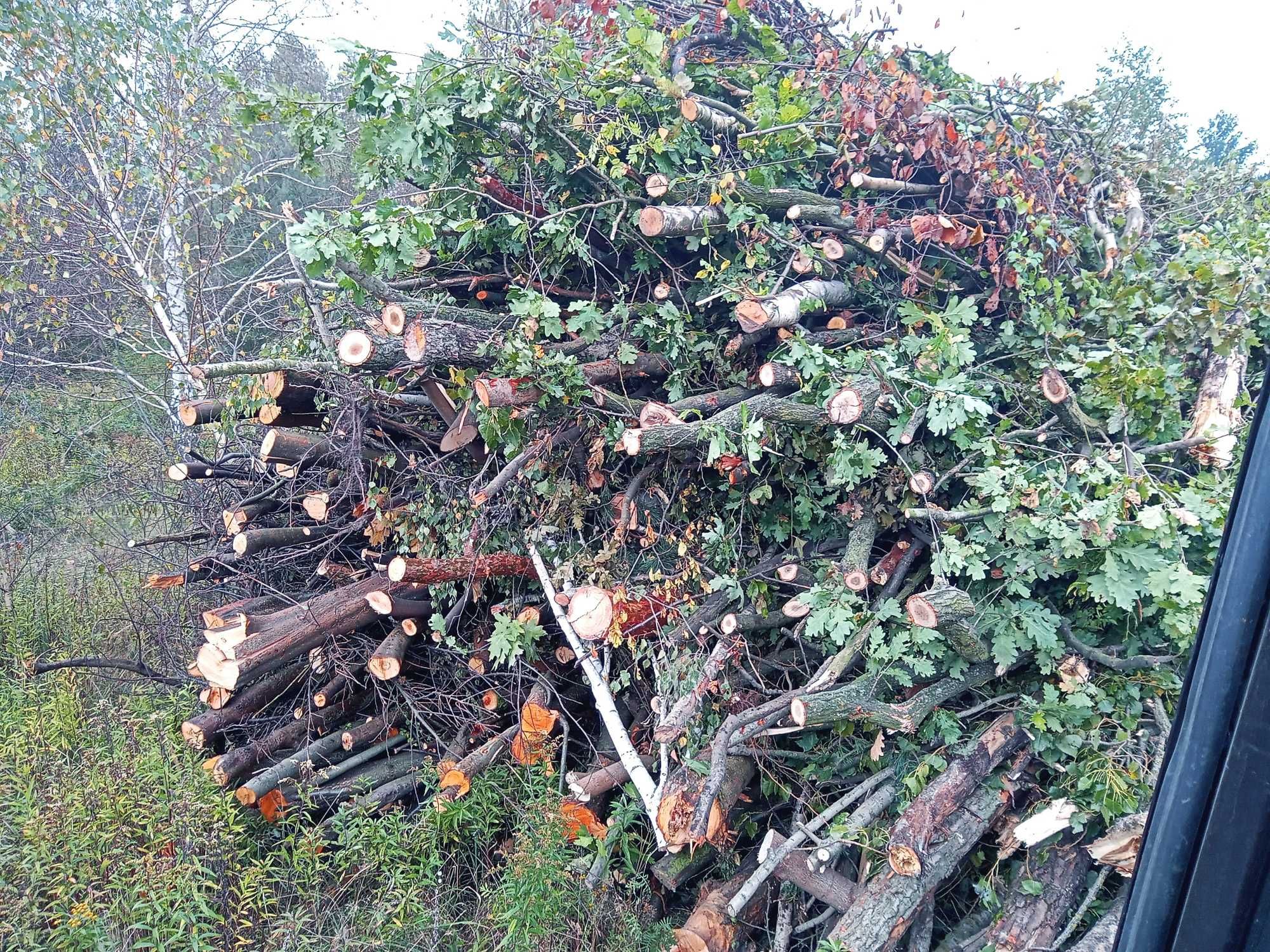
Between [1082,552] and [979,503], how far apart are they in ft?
1.54

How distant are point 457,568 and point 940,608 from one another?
2367mm

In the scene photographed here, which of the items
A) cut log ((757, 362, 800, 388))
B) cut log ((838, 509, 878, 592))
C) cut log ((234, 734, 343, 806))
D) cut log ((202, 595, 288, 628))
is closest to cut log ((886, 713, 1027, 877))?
cut log ((838, 509, 878, 592))

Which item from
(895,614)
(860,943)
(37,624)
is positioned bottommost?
(37,624)

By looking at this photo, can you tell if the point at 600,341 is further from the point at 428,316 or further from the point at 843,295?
the point at 843,295

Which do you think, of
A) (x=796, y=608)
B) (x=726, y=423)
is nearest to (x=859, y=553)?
(x=796, y=608)

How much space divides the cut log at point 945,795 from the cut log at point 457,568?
89.3 inches

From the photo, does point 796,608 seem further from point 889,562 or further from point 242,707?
point 242,707

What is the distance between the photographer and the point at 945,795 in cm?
265

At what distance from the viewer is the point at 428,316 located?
11.4 ft

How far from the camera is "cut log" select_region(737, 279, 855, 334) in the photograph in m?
3.34

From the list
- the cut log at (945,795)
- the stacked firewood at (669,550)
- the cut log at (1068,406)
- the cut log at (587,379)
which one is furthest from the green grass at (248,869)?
the cut log at (1068,406)

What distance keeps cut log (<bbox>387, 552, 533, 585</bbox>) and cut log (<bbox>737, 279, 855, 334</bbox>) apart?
5.96 ft

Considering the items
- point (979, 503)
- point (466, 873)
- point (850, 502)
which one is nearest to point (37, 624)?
point (466, 873)

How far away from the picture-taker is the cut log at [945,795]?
2.49 metres
